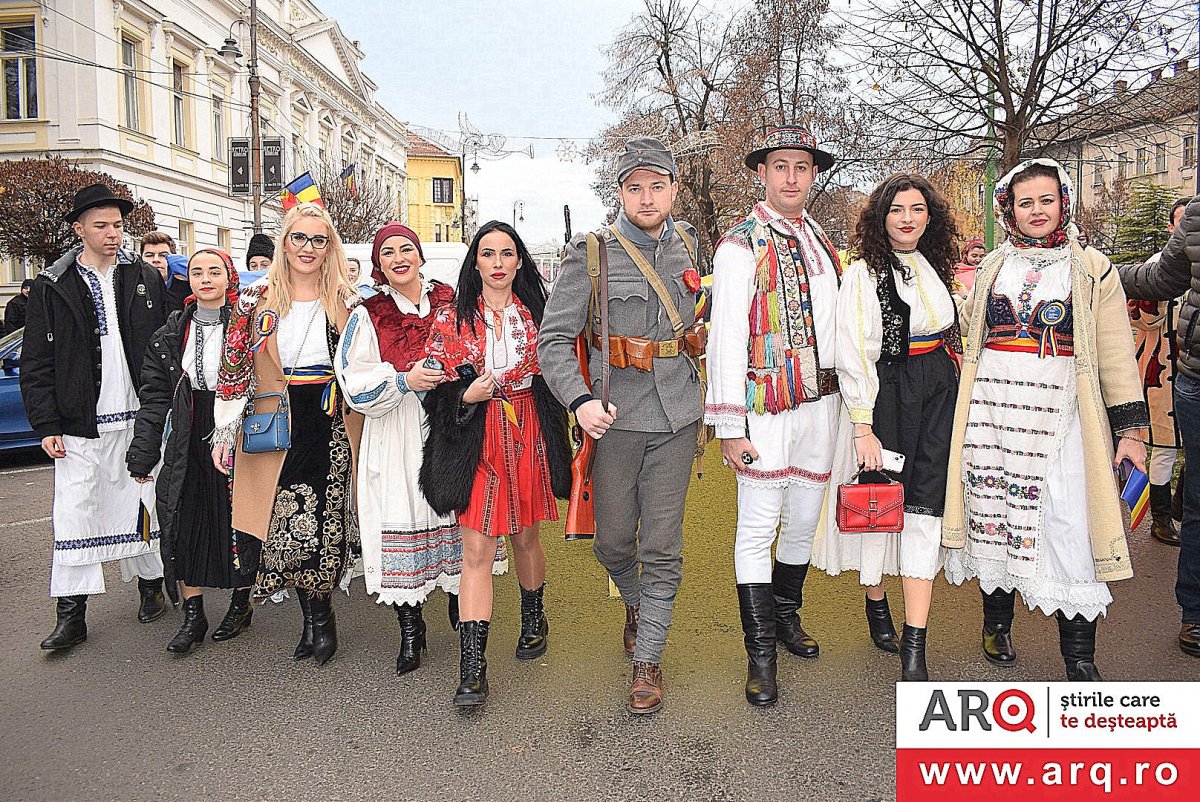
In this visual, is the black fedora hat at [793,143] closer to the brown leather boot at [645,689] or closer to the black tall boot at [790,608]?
the black tall boot at [790,608]

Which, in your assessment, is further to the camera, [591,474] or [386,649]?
[386,649]

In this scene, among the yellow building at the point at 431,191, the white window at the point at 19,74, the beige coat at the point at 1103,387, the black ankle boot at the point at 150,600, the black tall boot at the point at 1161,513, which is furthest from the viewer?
the yellow building at the point at 431,191

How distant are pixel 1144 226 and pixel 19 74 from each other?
25.8 meters

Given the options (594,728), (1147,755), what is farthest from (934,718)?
(594,728)

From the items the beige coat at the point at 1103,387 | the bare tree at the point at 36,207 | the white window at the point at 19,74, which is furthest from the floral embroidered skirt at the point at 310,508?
the white window at the point at 19,74

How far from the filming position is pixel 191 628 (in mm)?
4312

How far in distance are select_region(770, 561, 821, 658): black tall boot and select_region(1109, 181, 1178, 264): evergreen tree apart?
10455 mm

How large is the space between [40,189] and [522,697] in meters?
17.6

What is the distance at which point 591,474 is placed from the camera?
3.62 metres

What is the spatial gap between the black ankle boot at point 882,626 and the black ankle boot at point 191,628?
11.0 feet

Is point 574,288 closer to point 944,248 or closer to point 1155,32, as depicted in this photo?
point 944,248

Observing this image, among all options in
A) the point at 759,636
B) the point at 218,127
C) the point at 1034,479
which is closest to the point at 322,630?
Answer: the point at 759,636

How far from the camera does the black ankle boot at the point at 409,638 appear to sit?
13.0 feet

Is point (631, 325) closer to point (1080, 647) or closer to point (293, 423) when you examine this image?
point (293, 423)
